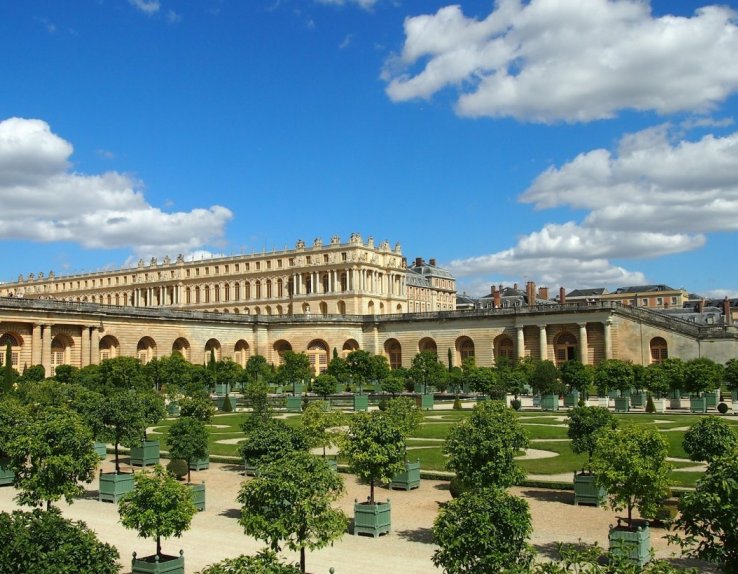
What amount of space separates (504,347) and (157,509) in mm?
58887

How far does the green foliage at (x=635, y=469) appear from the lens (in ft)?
52.4

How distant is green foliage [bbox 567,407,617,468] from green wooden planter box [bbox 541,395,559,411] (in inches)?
941

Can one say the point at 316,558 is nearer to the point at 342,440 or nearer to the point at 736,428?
the point at 342,440

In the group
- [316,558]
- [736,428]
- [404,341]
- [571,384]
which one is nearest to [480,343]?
[404,341]

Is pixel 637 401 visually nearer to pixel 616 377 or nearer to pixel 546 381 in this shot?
pixel 616 377

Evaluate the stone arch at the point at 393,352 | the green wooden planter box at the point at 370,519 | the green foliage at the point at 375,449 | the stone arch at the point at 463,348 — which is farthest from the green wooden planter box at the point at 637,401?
the green wooden planter box at the point at 370,519

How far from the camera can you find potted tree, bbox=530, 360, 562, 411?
45.9 m

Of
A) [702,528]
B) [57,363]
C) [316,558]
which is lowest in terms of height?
[316,558]

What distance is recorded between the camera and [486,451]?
1806 cm

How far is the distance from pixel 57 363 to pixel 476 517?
56.4 metres

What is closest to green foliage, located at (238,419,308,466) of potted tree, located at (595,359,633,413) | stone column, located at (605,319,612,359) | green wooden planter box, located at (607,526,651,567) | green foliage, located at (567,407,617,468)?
green foliage, located at (567,407,617,468)

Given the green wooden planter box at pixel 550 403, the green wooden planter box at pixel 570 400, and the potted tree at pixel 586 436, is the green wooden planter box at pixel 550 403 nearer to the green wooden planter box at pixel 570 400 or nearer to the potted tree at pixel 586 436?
the green wooden planter box at pixel 570 400

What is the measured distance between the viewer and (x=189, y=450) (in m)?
23.3

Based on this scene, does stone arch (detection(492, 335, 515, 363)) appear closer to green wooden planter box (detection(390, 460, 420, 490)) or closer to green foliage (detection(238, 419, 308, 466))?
green wooden planter box (detection(390, 460, 420, 490))
